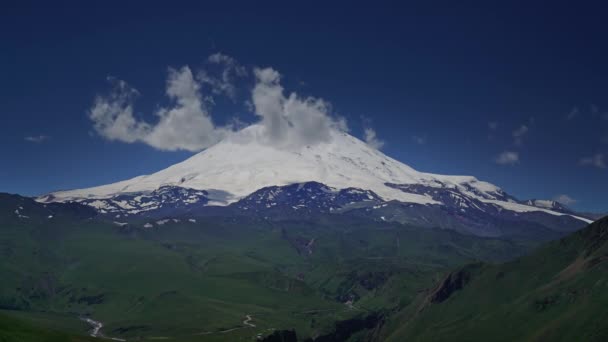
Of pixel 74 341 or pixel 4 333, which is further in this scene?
pixel 74 341

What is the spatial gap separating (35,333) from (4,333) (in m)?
18.9

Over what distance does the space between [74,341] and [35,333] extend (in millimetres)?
12574

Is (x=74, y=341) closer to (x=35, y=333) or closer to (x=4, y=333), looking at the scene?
(x=35, y=333)

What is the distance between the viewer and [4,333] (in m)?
179

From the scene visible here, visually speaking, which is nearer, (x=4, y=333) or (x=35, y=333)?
(x=4, y=333)

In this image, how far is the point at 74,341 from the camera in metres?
198

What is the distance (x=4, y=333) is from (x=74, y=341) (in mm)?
25025

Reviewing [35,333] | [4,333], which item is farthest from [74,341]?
[4,333]

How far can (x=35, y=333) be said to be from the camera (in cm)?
19700
